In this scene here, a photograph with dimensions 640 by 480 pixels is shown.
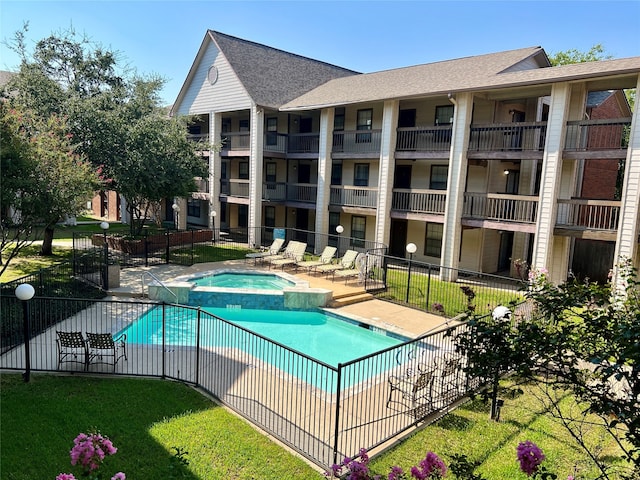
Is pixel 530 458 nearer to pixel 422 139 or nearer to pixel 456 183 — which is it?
pixel 456 183

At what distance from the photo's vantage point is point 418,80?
70.8 feet

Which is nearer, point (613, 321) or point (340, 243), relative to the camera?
point (613, 321)

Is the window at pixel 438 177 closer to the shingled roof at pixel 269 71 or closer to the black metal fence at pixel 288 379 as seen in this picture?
the shingled roof at pixel 269 71

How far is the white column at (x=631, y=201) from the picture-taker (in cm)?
1430

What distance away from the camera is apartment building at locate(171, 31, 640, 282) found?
1628cm

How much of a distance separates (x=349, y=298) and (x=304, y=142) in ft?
42.7

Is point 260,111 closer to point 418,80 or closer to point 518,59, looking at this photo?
point 418,80

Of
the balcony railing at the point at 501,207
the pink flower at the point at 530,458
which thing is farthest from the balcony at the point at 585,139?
the pink flower at the point at 530,458

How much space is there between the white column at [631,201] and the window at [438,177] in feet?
27.2

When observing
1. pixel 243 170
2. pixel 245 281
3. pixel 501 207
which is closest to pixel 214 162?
pixel 243 170

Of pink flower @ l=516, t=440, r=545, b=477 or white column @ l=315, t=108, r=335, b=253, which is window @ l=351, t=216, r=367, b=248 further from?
pink flower @ l=516, t=440, r=545, b=477

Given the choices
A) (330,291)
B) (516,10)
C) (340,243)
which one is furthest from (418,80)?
(330,291)

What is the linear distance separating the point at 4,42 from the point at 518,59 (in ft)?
77.5

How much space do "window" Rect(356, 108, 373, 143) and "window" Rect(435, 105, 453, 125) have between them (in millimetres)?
3667
